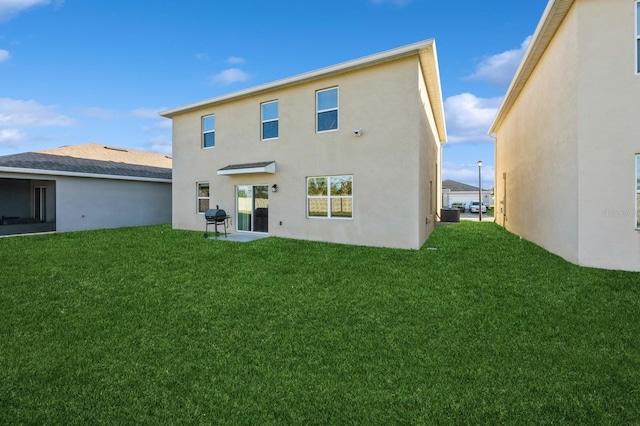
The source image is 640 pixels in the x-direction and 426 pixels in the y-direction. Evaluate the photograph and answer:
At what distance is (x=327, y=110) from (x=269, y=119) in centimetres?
263

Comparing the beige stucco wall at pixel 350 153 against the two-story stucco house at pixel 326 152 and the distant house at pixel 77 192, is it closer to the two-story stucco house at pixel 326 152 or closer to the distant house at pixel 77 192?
the two-story stucco house at pixel 326 152

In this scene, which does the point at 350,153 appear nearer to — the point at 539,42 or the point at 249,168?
the point at 249,168

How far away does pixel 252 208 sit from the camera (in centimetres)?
1277

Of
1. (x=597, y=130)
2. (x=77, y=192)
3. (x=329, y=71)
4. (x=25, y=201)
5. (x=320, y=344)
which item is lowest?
(x=320, y=344)

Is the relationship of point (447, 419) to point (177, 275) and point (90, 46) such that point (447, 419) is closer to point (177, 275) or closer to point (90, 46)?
point (177, 275)

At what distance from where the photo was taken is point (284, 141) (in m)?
11.7

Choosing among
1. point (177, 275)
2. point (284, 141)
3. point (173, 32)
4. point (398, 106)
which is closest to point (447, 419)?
point (177, 275)

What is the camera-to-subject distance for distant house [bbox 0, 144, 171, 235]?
48.4 feet

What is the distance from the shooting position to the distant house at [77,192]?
580 inches

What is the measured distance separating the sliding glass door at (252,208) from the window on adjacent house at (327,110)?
332cm

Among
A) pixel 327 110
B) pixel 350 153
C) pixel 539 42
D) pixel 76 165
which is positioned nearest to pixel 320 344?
pixel 350 153

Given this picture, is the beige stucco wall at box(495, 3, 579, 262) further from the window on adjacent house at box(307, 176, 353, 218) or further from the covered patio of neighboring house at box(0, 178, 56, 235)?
the covered patio of neighboring house at box(0, 178, 56, 235)

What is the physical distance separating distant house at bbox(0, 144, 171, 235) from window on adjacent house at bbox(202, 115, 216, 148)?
6.10 meters

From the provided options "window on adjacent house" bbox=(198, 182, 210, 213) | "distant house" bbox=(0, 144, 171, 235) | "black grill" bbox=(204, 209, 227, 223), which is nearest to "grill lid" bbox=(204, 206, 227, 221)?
"black grill" bbox=(204, 209, 227, 223)
